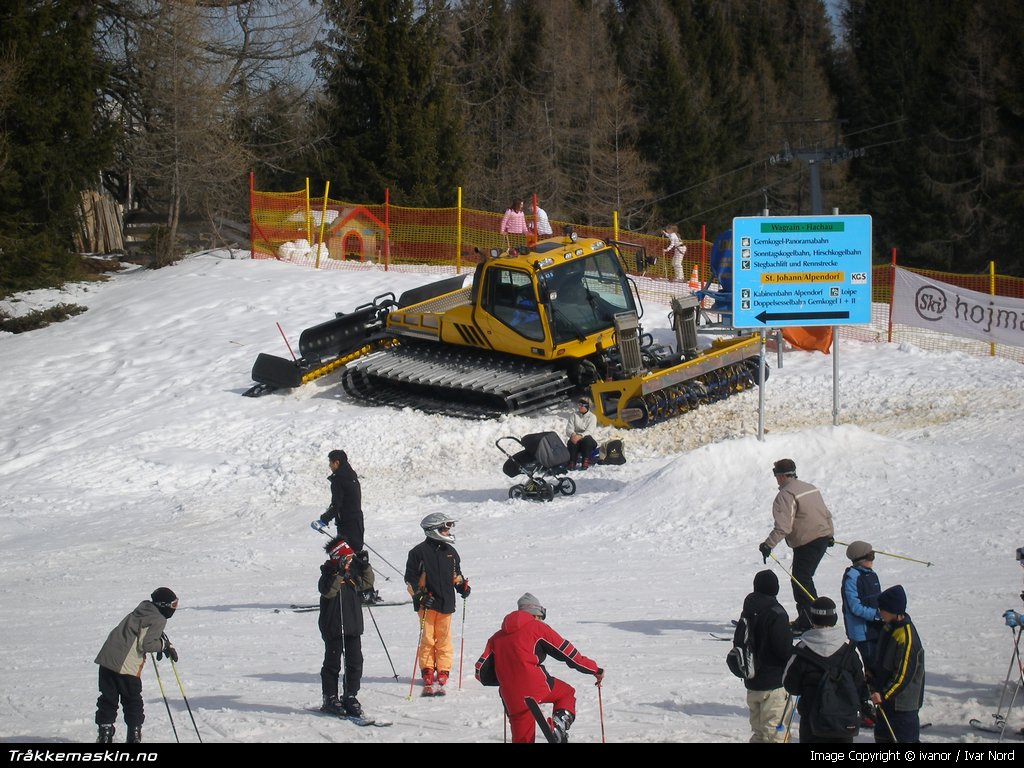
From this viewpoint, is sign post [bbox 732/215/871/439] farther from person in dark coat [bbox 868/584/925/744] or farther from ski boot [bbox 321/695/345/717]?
person in dark coat [bbox 868/584/925/744]

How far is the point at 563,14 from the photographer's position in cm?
5350

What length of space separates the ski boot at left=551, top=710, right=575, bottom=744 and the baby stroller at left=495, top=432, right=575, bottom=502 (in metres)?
7.62

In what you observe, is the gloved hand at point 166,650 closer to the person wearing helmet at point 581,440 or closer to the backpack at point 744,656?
the backpack at point 744,656

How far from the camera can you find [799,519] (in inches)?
385

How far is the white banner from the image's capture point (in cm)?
1922

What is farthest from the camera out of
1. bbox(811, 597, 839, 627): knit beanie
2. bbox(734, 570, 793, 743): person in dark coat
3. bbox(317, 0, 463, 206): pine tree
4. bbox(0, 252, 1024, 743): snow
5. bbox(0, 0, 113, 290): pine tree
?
bbox(317, 0, 463, 206): pine tree

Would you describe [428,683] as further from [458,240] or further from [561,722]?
[458,240]

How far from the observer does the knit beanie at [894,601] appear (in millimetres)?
7023

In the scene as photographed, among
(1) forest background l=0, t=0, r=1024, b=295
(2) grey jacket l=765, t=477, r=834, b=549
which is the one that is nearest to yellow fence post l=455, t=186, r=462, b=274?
(1) forest background l=0, t=0, r=1024, b=295

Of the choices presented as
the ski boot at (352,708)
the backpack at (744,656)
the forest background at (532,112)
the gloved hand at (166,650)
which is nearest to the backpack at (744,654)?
the backpack at (744,656)
